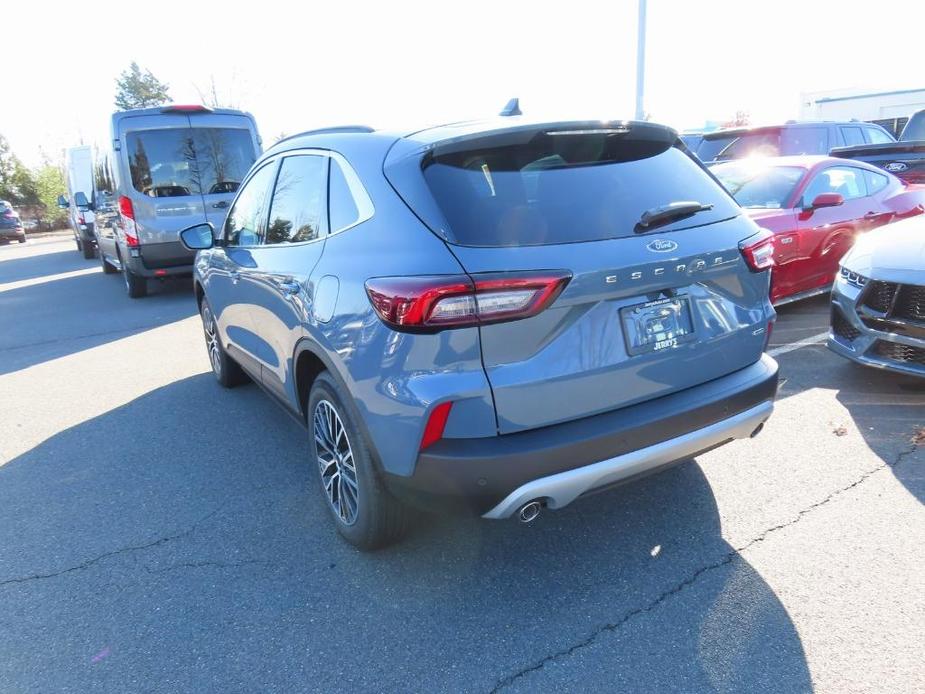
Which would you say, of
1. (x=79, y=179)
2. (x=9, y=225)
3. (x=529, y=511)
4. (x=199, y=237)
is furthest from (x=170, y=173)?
(x=9, y=225)

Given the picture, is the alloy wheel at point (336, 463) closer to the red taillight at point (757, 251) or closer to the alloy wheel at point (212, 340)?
the red taillight at point (757, 251)

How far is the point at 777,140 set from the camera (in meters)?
10.3

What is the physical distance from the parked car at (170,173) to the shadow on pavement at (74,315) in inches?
28.1

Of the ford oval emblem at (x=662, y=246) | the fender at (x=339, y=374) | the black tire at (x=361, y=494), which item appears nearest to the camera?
the ford oval emblem at (x=662, y=246)

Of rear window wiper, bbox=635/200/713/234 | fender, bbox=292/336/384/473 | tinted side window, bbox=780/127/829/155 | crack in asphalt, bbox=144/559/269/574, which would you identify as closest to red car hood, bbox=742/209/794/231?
rear window wiper, bbox=635/200/713/234

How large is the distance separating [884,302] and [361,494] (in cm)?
358

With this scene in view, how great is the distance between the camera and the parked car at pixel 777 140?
1020 cm

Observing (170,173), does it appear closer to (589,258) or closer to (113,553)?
(113,553)

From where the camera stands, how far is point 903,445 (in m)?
3.67

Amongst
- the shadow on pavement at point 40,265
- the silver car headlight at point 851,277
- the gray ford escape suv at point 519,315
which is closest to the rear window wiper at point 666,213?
the gray ford escape suv at point 519,315

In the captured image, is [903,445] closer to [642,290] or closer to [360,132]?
[642,290]

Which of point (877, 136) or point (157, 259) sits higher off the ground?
point (877, 136)

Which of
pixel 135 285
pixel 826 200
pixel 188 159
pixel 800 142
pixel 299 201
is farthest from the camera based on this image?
pixel 135 285

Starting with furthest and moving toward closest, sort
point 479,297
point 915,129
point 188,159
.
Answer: point 915,129 → point 188,159 → point 479,297
